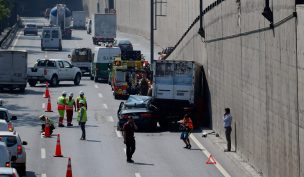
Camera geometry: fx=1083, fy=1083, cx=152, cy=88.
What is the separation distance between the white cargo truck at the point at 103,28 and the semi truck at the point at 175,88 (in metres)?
66.6

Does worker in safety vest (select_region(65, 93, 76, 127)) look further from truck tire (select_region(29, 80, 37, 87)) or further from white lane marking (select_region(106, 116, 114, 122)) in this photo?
truck tire (select_region(29, 80, 37, 87))

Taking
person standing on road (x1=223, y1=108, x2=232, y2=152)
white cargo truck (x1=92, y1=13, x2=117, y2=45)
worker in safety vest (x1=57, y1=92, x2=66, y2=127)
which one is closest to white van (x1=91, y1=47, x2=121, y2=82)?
worker in safety vest (x1=57, y1=92, x2=66, y2=127)

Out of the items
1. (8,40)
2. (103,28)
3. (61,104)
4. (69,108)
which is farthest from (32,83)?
(8,40)

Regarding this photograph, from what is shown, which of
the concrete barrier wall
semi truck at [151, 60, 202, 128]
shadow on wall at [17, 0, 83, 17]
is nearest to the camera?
the concrete barrier wall

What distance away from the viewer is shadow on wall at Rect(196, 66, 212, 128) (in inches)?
1704

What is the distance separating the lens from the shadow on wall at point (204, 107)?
142 feet

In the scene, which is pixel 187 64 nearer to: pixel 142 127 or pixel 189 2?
pixel 142 127

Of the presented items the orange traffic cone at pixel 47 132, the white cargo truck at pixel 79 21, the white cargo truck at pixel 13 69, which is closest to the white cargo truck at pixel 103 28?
the white cargo truck at pixel 79 21

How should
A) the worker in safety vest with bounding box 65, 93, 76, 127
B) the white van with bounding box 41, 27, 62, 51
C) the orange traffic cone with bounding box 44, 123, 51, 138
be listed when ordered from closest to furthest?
1. the orange traffic cone with bounding box 44, 123, 51, 138
2. the worker in safety vest with bounding box 65, 93, 76, 127
3. the white van with bounding box 41, 27, 62, 51

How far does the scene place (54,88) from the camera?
206 ft

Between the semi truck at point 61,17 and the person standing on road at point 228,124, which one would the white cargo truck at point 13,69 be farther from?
the semi truck at point 61,17

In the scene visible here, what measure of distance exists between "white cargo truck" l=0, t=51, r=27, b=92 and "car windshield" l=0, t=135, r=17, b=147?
2934cm

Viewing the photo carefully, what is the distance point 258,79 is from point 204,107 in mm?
13366

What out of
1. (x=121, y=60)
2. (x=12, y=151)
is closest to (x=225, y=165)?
(x=12, y=151)
